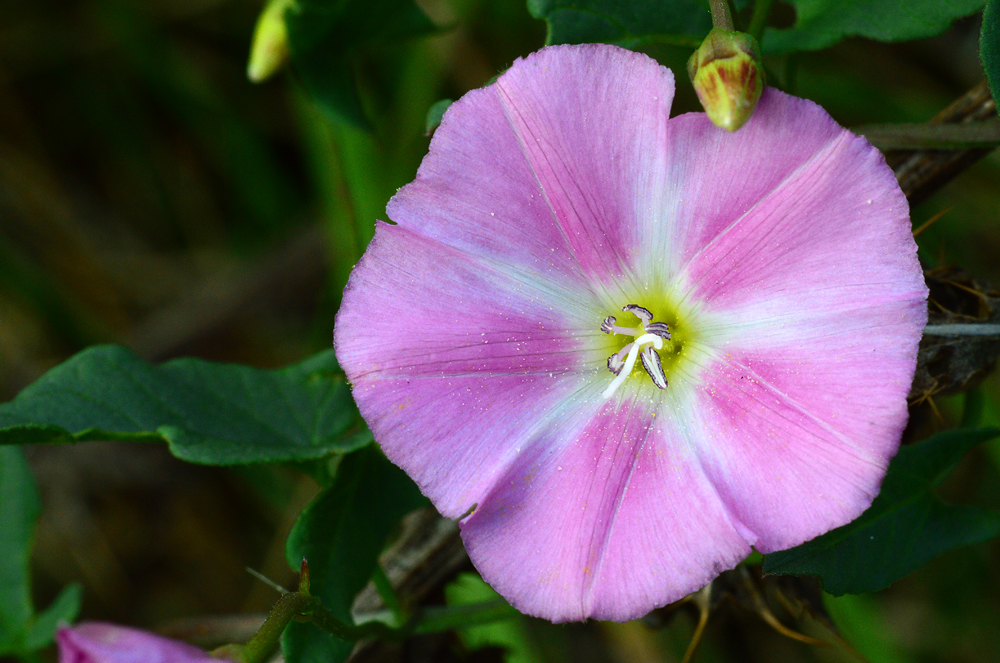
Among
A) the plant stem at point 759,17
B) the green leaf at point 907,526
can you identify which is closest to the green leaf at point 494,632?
the green leaf at point 907,526

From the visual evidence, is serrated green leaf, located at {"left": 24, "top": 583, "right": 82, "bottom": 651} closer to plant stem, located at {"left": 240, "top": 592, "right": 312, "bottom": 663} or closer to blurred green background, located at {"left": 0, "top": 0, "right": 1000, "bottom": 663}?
plant stem, located at {"left": 240, "top": 592, "right": 312, "bottom": 663}

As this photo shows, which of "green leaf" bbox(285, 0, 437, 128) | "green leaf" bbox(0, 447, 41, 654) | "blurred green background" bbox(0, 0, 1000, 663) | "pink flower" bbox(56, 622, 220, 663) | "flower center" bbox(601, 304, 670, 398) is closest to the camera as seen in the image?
"pink flower" bbox(56, 622, 220, 663)

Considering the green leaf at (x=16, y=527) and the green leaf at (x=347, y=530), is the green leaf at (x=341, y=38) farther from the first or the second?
the green leaf at (x=16, y=527)

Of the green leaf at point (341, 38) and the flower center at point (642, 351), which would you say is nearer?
the flower center at point (642, 351)

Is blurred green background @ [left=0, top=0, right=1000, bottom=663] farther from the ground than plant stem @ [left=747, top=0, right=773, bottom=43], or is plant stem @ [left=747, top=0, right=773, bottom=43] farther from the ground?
plant stem @ [left=747, top=0, right=773, bottom=43]

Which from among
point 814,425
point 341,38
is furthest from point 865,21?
point 341,38

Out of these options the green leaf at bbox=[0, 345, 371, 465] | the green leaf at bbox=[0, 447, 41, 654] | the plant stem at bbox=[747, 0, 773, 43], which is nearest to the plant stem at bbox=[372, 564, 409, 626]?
the green leaf at bbox=[0, 345, 371, 465]

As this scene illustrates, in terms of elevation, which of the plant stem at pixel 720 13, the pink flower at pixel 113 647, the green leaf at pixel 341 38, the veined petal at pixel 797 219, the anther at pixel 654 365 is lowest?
the anther at pixel 654 365

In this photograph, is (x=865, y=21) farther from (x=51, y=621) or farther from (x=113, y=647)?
(x=51, y=621)
